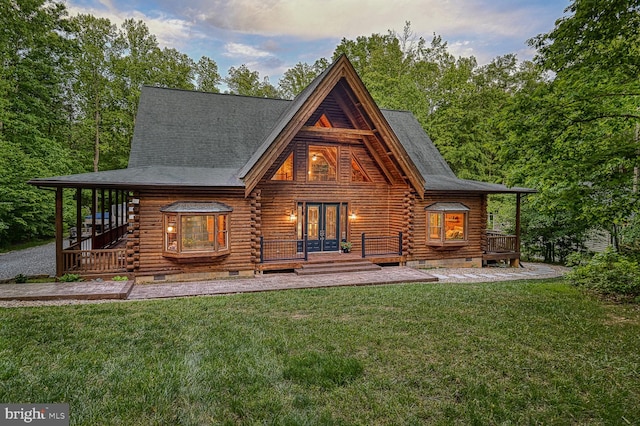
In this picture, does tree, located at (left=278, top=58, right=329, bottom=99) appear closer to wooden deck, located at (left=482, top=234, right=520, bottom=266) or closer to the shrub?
wooden deck, located at (left=482, top=234, right=520, bottom=266)

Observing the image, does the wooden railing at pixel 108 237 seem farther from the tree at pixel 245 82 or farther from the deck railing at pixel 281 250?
the tree at pixel 245 82

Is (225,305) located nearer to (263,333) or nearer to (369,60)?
(263,333)

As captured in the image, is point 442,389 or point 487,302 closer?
point 442,389

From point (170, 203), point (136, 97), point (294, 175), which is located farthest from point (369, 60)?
point (170, 203)

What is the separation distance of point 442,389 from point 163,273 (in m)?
9.29

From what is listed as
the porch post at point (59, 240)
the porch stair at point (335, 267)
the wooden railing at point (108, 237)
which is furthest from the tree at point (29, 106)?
the porch stair at point (335, 267)

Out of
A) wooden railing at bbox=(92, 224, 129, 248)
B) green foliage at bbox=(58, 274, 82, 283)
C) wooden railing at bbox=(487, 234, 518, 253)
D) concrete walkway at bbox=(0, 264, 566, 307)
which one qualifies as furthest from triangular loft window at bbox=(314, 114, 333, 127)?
green foliage at bbox=(58, 274, 82, 283)

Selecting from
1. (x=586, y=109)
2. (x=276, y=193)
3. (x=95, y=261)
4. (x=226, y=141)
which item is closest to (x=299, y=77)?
(x=226, y=141)

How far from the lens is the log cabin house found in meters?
10.2

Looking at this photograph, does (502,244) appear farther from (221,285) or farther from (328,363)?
(328,363)

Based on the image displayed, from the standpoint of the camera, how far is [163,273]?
10.3 meters

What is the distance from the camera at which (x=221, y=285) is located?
9.73m

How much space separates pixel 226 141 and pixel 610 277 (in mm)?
13678

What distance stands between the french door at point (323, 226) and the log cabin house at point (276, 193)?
45 millimetres
